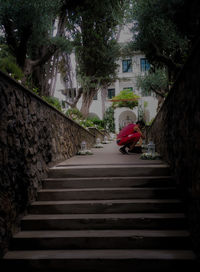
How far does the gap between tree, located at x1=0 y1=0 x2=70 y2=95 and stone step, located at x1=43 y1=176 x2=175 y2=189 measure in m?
4.33

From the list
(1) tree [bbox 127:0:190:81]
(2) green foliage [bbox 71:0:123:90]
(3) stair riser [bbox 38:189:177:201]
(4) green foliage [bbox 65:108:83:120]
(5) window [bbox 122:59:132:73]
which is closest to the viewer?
(3) stair riser [bbox 38:189:177:201]

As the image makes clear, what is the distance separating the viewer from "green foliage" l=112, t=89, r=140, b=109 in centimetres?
2086

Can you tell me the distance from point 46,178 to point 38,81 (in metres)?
6.34

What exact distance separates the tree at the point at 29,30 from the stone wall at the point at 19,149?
356 centimetres

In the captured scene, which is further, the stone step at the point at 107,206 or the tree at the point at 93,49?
the tree at the point at 93,49

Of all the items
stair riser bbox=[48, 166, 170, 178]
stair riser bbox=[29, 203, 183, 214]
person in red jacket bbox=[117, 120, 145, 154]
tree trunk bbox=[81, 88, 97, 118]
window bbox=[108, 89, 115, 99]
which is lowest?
stair riser bbox=[29, 203, 183, 214]

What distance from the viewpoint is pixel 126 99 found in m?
20.7

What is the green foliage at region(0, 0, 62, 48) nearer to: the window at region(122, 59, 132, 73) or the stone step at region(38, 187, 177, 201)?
the stone step at region(38, 187, 177, 201)

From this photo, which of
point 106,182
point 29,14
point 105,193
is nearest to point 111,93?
point 29,14

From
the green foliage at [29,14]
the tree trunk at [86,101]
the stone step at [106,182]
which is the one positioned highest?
the green foliage at [29,14]

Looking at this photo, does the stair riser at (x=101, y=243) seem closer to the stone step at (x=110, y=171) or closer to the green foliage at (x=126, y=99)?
the stone step at (x=110, y=171)

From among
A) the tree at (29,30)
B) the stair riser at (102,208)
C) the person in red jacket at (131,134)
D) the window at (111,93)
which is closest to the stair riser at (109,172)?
the stair riser at (102,208)
